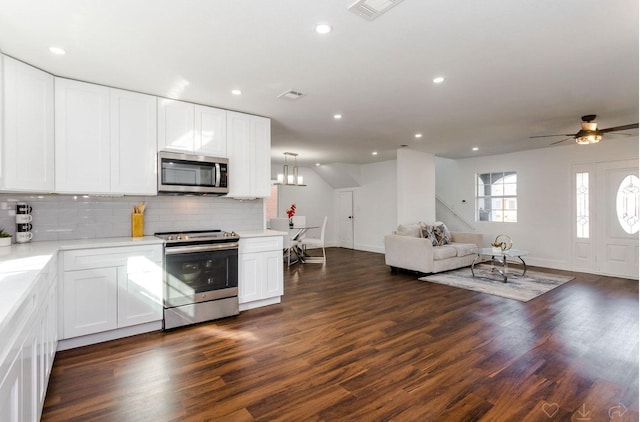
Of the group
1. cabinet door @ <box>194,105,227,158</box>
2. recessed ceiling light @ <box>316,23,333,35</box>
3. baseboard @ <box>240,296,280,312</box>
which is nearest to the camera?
recessed ceiling light @ <box>316,23,333,35</box>

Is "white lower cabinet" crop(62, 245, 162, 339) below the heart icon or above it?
above

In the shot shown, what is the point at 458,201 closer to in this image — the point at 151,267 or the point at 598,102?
the point at 598,102

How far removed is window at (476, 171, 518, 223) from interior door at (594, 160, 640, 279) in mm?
1463

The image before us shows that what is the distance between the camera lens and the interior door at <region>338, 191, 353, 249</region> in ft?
31.4

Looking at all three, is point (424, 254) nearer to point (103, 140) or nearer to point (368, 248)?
point (368, 248)

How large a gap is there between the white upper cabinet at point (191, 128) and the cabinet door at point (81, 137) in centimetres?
53

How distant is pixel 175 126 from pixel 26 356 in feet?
8.72

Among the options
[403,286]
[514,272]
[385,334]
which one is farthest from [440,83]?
[514,272]

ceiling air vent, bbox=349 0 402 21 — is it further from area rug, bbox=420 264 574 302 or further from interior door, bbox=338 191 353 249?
interior door, bbox=338 191 353 249

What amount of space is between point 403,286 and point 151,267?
356 cm

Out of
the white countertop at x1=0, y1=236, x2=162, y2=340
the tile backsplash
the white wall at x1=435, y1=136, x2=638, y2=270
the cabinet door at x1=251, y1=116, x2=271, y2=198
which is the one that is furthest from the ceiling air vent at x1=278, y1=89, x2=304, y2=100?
the white wall at x1=435, y1=136, x2=638, y2=270

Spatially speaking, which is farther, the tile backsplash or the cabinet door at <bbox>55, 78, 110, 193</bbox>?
the tile backsplash

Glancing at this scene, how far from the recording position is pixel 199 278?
3.37m

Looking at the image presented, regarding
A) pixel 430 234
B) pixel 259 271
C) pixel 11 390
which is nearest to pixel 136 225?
pixel 259 271
